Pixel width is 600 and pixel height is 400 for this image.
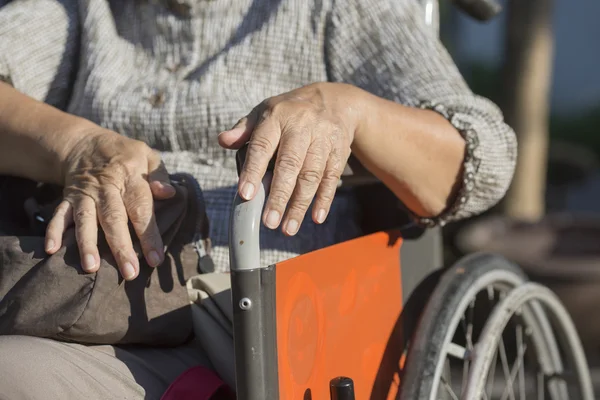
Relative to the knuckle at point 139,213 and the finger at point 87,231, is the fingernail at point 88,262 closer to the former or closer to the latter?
the finger at point 87,231

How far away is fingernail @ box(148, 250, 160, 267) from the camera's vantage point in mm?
1409

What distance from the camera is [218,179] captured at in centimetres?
182

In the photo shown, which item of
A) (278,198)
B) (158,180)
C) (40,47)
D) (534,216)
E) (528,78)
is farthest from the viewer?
(534,216)

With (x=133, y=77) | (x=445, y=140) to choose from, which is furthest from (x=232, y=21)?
(x=445, y=140)

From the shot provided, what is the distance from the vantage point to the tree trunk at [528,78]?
211 inches

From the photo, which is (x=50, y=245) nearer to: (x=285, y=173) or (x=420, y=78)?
(x=285, y=173)

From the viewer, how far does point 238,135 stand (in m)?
1.35

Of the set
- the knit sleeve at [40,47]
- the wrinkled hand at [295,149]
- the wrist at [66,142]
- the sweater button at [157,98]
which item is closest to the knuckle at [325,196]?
the wrinkled hand at [295,149]

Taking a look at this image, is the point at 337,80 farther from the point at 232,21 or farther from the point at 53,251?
the point at 53,251

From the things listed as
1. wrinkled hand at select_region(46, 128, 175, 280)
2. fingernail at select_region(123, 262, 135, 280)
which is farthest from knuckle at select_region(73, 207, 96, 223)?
fingernail at select_region(123, 262, 135, 280)

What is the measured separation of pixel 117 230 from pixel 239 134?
10.7 inches

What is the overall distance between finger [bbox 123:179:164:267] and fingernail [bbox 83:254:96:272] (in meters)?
0.10

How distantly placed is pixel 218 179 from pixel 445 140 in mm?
516

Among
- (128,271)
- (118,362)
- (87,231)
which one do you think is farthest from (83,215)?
(118,362)
